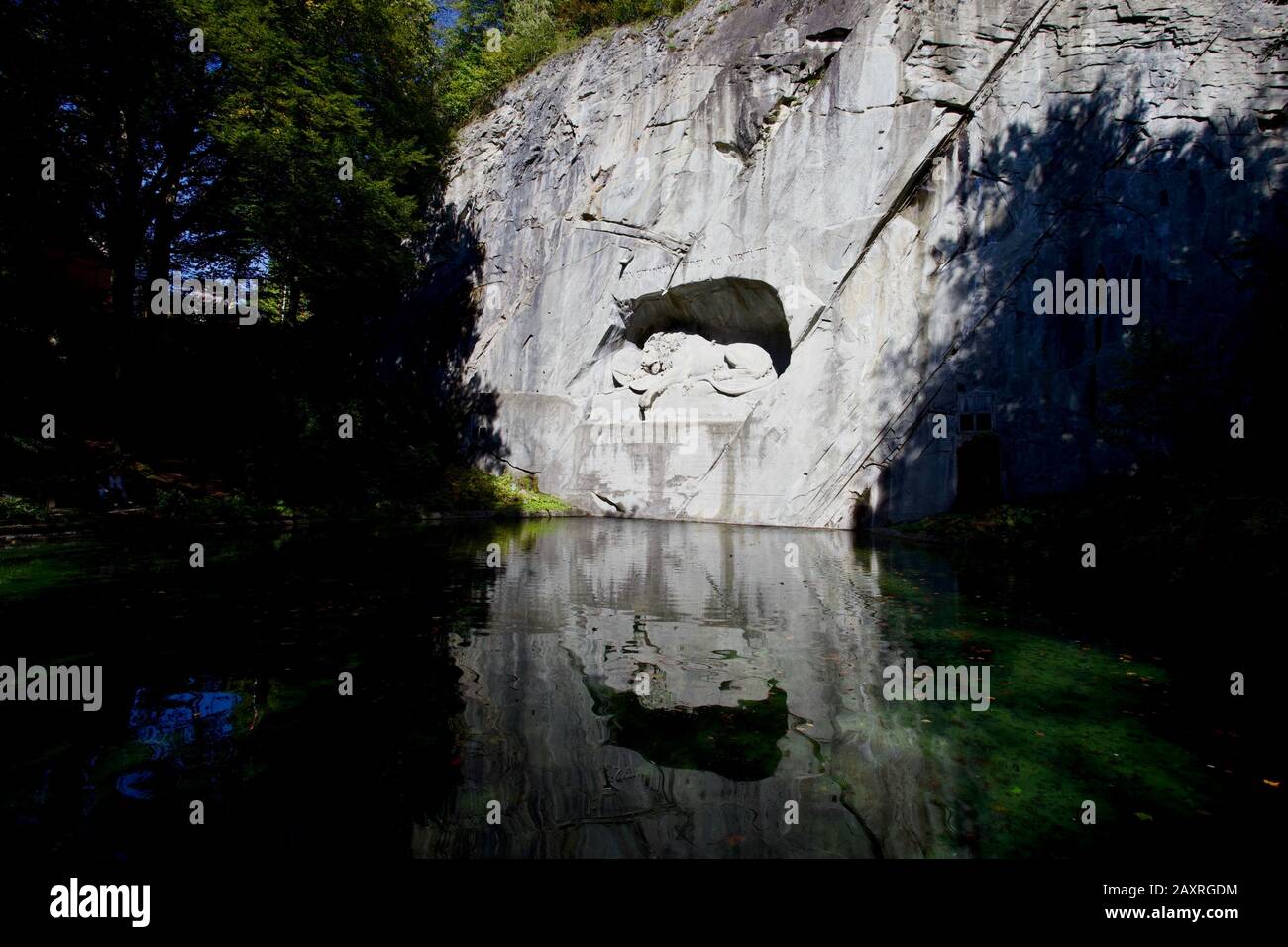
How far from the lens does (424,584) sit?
767cm

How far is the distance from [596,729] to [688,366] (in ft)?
59.5

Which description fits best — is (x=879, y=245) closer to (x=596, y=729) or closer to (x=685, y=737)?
(x=685, y=737)

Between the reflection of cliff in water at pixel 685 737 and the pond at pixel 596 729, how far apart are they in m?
0.02

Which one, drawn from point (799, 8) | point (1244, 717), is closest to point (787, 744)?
point (1244, 717)

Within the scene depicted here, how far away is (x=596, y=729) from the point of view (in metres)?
3.55

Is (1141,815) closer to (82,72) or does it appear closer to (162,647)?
(162,647)

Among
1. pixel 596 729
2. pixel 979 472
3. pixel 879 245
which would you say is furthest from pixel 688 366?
pixel 596 729

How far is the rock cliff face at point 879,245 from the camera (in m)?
14.2

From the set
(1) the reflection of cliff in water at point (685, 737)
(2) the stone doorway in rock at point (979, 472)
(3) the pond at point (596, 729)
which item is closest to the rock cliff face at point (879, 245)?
(2) the stone doorway in rock at point (979, 472)

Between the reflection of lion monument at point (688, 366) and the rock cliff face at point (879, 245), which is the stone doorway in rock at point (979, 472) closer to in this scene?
the rock cliff face at point (879, 245)

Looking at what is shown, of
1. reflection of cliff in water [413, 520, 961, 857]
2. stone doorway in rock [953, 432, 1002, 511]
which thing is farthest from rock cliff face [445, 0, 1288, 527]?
reflection of cliff in water [413, 520, 961, 857]

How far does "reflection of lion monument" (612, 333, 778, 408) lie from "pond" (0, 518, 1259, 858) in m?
13.1
